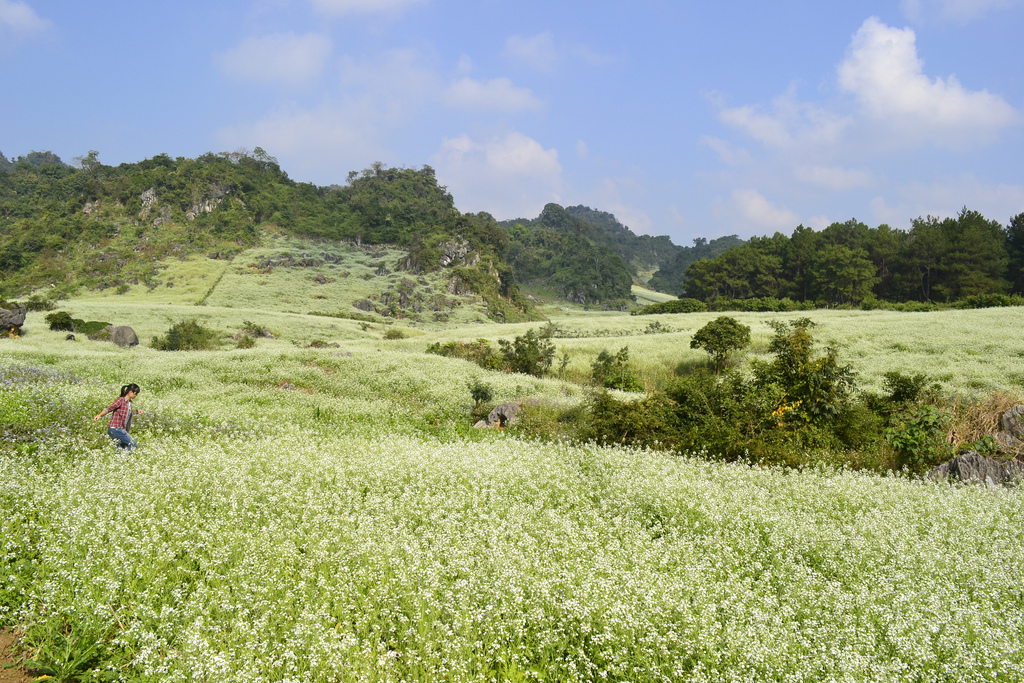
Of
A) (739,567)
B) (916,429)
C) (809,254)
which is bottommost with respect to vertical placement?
(739,567)

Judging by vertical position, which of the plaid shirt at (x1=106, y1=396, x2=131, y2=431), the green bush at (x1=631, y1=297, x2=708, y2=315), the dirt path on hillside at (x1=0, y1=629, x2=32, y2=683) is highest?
the green bush at (x1=631, y1=297, x2=708, y2=315)

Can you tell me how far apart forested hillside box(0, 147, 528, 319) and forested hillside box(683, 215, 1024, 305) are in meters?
38.2

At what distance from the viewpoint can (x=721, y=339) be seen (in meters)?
24.3

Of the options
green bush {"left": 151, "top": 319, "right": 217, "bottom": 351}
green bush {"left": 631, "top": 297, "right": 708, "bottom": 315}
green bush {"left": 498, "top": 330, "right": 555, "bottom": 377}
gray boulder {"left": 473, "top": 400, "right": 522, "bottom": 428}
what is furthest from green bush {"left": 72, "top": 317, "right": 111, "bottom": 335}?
green bush {"left": 631, "top": 297, "right": 708, "bottom": 315}

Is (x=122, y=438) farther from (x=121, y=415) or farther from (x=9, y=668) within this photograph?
(x=9, y=668)

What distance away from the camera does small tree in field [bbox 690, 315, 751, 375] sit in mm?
24203

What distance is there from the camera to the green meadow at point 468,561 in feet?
15.5

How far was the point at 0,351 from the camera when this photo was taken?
20.9m

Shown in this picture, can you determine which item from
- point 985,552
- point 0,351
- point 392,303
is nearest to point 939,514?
point 985,552

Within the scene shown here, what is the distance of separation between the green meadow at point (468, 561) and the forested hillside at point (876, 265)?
62281 millimetres

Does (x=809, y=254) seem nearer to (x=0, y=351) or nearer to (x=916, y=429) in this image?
(x=916, y=429)

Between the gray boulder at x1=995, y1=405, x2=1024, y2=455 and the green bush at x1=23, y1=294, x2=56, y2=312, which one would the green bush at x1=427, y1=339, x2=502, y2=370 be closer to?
the gray boulder at x1=995, y1=405, x2=1024, y2=455

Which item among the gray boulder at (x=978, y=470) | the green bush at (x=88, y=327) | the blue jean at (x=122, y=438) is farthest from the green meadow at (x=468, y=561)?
the green bush at (x=88, y=327)

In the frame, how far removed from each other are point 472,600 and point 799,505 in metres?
5.92
